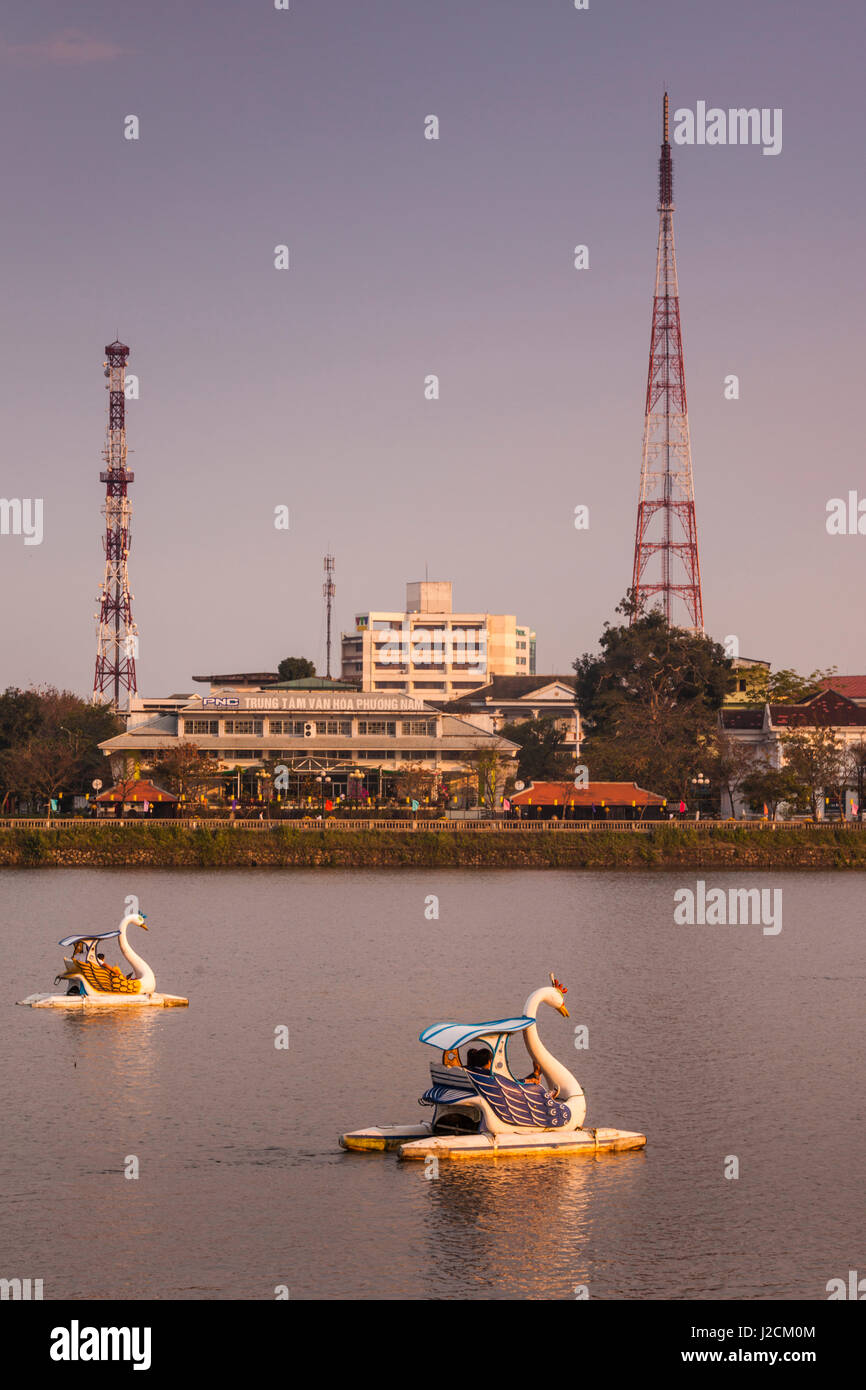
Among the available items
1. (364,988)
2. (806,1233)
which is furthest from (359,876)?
(806,1233)

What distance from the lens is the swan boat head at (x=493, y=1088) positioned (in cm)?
3028

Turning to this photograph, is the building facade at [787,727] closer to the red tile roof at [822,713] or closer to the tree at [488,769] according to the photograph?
the red tile roof at [822,713]

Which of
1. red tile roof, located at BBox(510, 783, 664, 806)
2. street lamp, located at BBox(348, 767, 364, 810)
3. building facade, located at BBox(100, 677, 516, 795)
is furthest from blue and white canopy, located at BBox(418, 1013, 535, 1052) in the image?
street lamp, located at BBox(348, 767, 364, 810)

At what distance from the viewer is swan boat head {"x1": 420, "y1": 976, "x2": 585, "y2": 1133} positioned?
99.3 feet

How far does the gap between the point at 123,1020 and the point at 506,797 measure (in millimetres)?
86306

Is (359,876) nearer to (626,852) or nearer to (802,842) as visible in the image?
(626,852)

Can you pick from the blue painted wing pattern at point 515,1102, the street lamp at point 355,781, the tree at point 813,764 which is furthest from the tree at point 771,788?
the blue painted wing pattern at point 515,1102

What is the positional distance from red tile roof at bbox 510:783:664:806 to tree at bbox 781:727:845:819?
40.3 ft

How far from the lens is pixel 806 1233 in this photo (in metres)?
26.6

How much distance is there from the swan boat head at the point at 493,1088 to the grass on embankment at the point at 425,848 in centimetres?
6962

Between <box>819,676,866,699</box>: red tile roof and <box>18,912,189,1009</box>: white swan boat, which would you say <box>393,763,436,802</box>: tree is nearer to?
<box>819,676,866,699</box>: red tile roof

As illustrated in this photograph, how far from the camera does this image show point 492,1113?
3027 centimetres

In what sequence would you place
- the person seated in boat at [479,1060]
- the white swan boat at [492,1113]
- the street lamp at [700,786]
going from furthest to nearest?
the street lamp at [700,786] < the person seated in boat at [479,1060] < the white swan boat at [492,1113]

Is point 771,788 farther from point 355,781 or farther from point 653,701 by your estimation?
point 355,781
